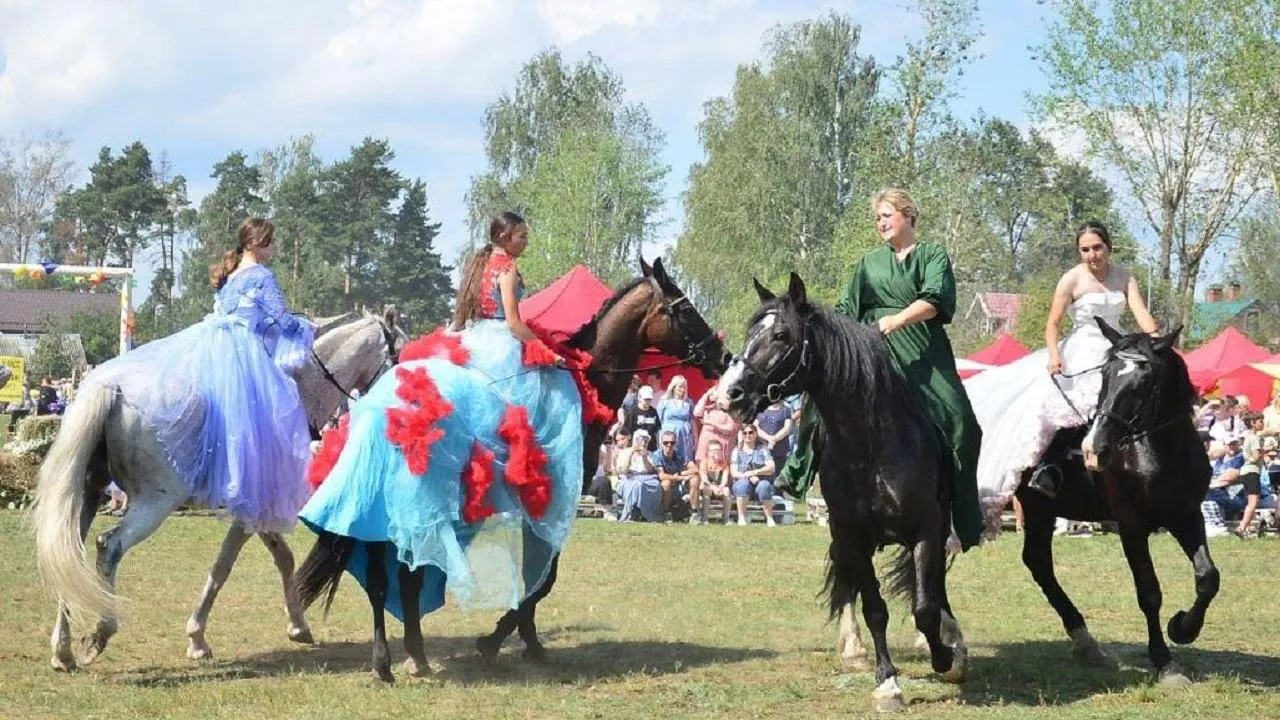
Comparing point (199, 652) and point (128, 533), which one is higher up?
point (128, 533)

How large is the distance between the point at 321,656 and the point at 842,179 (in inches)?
1984

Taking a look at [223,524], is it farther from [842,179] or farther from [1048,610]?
[842,179]

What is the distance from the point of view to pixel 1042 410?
30.7ft

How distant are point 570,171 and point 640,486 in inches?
1704

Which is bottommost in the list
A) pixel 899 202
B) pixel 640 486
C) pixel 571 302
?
pixel 640 486

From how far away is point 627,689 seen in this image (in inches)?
317

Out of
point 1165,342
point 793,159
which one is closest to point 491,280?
point 1165,342

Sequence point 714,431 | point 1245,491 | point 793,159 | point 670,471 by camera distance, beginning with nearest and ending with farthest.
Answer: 1. point 1245,491
2. point 670,471
3. point 714,431
4. point 793,159

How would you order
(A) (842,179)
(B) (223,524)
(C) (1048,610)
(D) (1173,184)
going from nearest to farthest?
(C) (1048,610) → (B) (223,524) → (D) (1173,184) → (A) (842,179)

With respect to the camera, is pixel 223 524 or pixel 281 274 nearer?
pixel 223 524

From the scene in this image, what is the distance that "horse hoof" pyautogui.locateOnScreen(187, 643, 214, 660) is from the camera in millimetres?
9086

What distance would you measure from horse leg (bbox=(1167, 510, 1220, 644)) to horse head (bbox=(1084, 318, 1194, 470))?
626mm

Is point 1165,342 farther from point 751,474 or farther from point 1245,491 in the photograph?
point 751,474

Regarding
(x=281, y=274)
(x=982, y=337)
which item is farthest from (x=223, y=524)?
(x=281, y=274)
